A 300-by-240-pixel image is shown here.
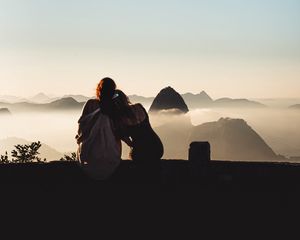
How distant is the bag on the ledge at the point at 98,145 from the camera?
9484 mm

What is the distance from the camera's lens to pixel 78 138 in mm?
Result: 9734

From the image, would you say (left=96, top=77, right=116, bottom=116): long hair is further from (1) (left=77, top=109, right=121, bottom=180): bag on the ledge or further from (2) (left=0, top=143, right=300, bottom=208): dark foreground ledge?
(2) (left=0, top=143, right=300, bottom=208): dark foreground ledge

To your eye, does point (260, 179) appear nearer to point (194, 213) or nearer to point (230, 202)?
point (230, 202)

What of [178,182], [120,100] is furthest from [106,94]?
[178,182]

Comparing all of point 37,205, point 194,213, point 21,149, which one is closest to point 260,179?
point 194,213

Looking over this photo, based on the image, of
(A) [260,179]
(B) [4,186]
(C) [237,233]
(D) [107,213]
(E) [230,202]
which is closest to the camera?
(C) [237,233]

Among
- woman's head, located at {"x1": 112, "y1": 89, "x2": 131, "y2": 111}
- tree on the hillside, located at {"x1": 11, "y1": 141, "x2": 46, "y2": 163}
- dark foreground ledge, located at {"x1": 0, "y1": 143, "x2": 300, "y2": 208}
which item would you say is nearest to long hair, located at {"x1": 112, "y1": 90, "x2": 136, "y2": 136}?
woman's head, located at {"x1": 112, "y1": 89, "x2": 131, "y2": 111}

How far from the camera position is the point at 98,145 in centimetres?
949

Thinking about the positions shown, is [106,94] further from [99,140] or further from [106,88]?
[99,140]

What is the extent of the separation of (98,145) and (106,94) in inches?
34.1

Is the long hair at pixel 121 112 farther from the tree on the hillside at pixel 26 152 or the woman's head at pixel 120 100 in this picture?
the tree on the hillside at pixel 26 152

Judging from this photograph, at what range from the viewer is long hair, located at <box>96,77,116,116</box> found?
A: 948 centimetres

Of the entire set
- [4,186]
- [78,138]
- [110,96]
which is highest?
[110,96]

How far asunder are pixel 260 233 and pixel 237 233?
340 millimetres
